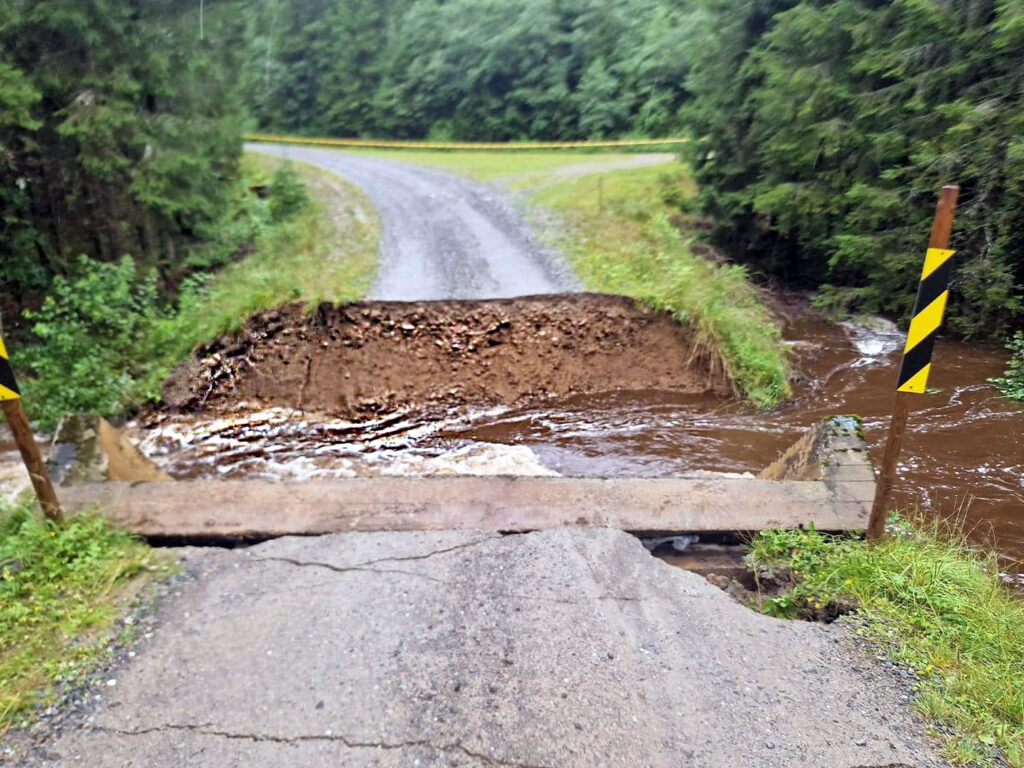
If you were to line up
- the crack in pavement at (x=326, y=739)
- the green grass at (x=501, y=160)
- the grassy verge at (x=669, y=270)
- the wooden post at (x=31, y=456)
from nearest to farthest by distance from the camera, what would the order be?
the crack in pavement at (x=326, y=739) < the wooden post at (x=31, y=456) < the grassy verge at (x=669, y=270) < the green grass at (x=501, y=160)

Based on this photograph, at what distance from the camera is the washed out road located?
8.52ft

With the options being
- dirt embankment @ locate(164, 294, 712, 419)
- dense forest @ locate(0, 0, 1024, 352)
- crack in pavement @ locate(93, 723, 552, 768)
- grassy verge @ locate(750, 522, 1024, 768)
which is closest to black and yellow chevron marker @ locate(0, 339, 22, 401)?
crack in pavement @ locate(93, 723, 552, 768)

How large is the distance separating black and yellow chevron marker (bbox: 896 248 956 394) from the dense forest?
5.05 m

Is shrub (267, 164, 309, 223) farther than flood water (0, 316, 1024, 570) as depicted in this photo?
Yes

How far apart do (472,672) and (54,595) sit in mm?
2447

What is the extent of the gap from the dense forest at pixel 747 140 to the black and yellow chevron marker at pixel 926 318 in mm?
5053

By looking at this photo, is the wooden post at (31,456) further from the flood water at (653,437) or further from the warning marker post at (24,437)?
the flood water at (653,437)

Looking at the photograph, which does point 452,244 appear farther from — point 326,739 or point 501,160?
point 326,739

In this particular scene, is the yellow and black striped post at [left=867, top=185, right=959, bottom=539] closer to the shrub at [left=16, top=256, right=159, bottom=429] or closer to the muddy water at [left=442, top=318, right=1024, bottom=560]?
the muddy water at [left=442, top=318, right=1024, bottom=560]

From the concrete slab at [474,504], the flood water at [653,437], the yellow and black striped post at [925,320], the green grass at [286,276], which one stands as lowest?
the flood water at [653,437]

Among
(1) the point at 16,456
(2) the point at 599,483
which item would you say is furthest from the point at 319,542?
(1) the point at 16,456

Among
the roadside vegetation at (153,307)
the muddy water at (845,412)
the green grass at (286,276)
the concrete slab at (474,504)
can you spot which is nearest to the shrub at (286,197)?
the green grass at (286,276)

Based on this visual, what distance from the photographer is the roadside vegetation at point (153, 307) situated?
7.64 m

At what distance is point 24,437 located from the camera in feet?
11.8
